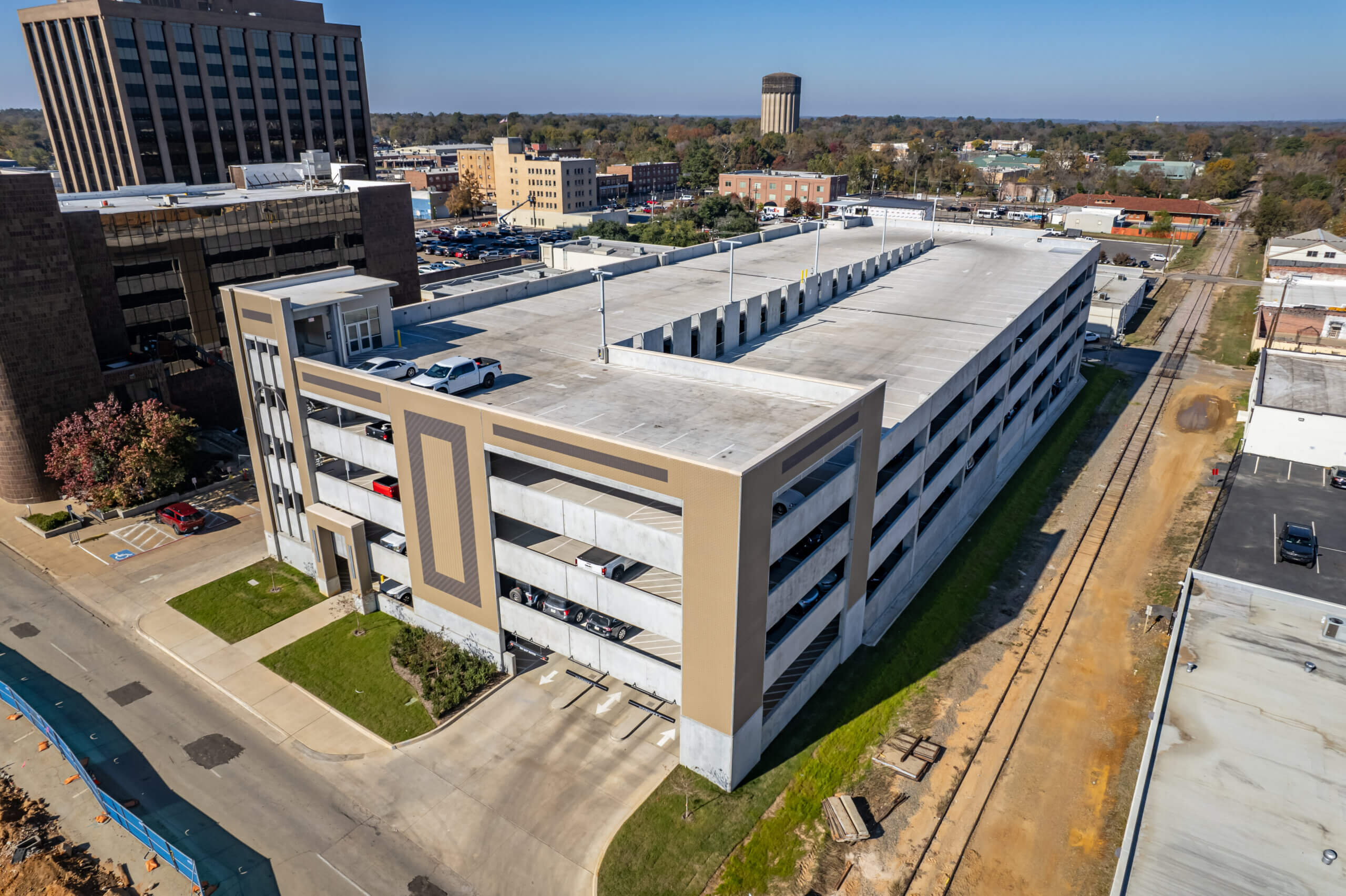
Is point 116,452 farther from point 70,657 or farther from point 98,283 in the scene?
point 70,657

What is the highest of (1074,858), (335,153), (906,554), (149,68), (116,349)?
(149,68)

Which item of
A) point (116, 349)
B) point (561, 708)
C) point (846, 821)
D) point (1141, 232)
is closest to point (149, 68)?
point (116, 349)

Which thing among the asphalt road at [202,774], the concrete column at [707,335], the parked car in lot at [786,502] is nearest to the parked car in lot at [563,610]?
the parked car in lot at [786,502]

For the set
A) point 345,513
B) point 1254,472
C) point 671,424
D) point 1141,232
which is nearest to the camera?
point 671,424

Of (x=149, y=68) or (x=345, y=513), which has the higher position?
(x=149, y=68)

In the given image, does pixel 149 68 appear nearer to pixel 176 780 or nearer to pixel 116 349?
pixel 116 349

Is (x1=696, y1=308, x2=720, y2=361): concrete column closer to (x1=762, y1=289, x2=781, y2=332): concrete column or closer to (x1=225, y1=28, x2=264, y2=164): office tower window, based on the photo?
(x1=762, y1=289, x2=781, y2=332): concrete column

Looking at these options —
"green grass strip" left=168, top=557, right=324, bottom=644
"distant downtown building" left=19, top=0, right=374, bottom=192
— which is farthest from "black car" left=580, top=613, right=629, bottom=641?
"distant downtown building" left=19, top=0, right=374, bottom=192

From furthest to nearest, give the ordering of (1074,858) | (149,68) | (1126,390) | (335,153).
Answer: (335,153) → (149,68) → (1126,390) → (1074,858)
